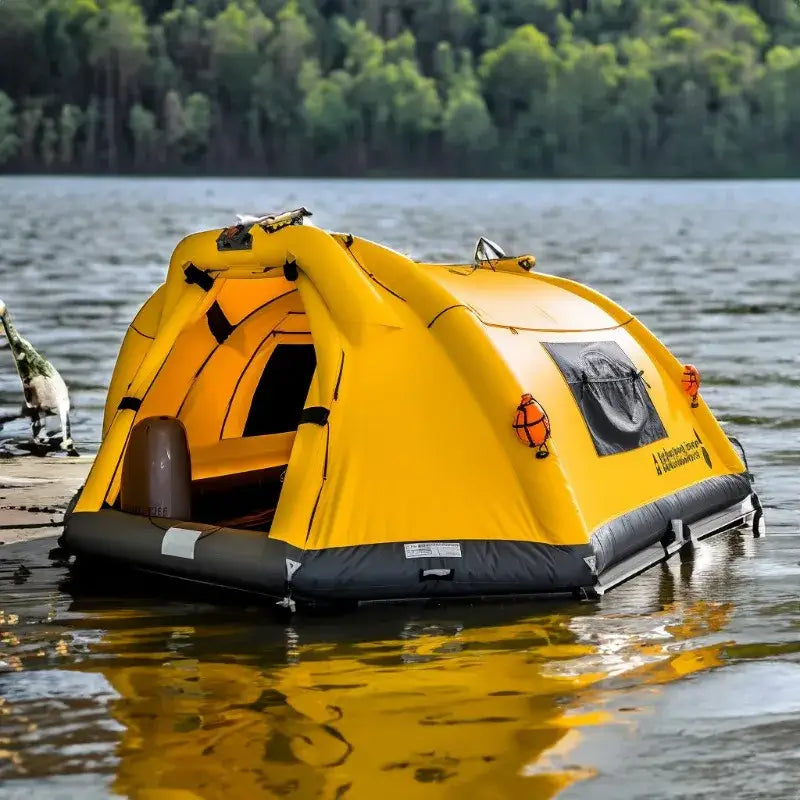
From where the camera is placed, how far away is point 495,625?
891 centimetres

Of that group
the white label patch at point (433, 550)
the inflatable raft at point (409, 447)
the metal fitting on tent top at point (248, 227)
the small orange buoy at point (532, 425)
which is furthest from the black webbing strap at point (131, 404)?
the small orange buoy at point (532, 425)

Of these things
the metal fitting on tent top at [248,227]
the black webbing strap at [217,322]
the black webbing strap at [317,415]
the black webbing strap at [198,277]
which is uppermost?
the metal fitting on tent top at [248,227]

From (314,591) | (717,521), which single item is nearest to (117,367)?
(314,591)

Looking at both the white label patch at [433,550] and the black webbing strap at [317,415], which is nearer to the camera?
the white label patch at [433,550]

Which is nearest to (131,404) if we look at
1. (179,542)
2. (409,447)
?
(179,542)

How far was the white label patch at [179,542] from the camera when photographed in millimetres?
9430

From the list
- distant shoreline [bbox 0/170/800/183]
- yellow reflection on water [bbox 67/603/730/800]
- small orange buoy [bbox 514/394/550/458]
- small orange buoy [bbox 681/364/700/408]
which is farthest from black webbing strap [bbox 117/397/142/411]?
distant shoreline [bbox 0/170/800/183]

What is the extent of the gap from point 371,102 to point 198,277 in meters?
176

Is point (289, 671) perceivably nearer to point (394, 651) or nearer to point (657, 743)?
point (394, 651)

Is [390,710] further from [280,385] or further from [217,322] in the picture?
[280,385]

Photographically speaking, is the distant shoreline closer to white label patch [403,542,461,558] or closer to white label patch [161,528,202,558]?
white label patch [161,528,202,558]

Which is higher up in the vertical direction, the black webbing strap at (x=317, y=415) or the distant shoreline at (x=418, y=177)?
the black webbing strap at (x=317, y=415)

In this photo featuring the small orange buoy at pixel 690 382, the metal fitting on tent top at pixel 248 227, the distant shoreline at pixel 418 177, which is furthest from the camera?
the distant shoreline at pixel 418 177

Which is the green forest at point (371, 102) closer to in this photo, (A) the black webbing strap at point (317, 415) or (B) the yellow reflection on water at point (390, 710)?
(A) the black webbing strap at point (317, 415)
